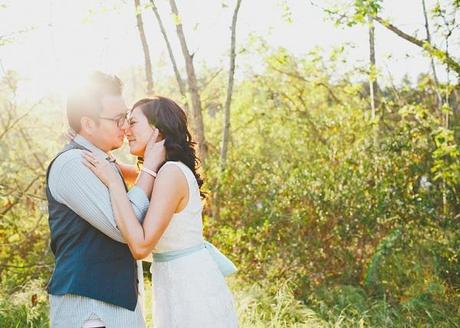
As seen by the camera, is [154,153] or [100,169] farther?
[154,153]

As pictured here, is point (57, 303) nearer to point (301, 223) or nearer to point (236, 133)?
point (301, 223)

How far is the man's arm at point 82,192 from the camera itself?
Result: 106 inches

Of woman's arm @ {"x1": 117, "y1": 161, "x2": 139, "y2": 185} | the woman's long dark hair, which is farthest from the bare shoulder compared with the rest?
woman's arm @ {"x1": 117, "y1": 161, "x2": 139, "y2": 185}

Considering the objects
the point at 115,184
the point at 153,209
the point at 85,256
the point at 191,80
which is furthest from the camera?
the point at 191,80

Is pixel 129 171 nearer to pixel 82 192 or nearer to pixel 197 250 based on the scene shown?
pixel 197 250

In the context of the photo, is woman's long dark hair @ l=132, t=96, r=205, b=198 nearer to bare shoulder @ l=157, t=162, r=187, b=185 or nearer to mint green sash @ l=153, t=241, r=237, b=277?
bare shoulder @ l=157, t=162, r=187, b=185

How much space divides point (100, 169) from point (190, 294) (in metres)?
0.75

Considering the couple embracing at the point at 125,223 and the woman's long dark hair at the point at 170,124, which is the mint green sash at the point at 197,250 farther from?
the woman's long dark hair at the point at 170,124

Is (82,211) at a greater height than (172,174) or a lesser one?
lesser

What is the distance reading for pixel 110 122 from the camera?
295 centimetres

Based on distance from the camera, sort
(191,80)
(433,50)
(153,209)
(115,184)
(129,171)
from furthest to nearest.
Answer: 1. (191,80)
2. (433,50)
3. (129,171)
4. (153,209)
5. (115,184)

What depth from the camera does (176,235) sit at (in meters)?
3.14

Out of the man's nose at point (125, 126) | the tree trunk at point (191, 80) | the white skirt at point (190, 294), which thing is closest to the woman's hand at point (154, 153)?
the man's nose at point (125, 126)

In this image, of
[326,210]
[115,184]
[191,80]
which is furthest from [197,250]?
[191,80]
